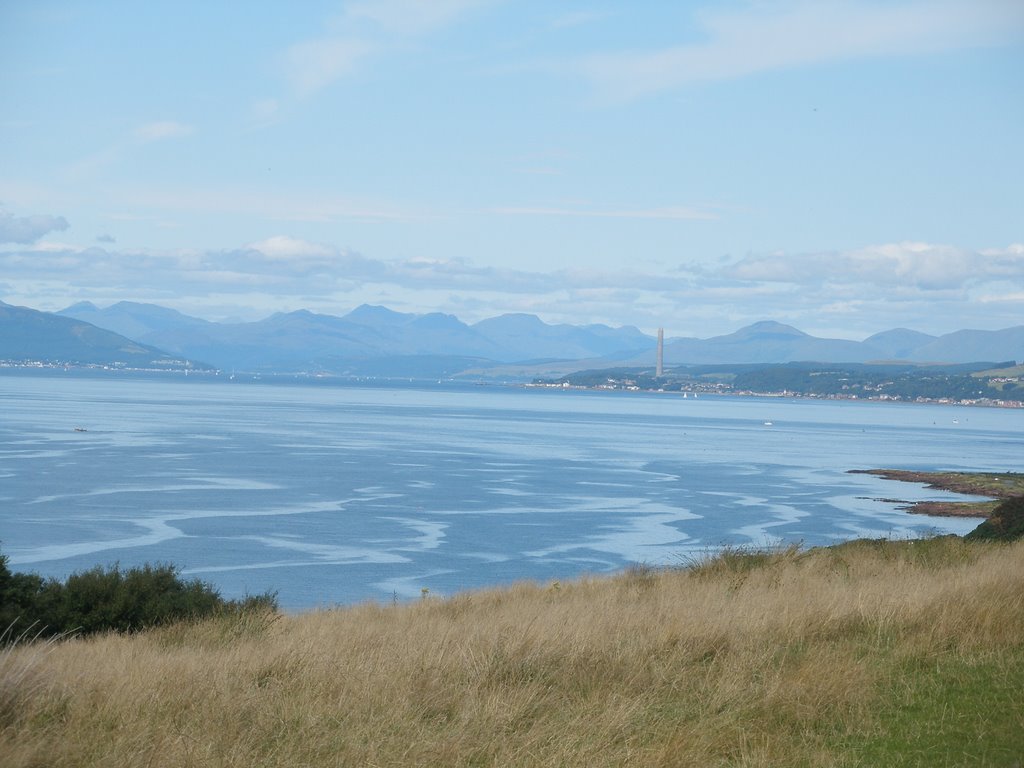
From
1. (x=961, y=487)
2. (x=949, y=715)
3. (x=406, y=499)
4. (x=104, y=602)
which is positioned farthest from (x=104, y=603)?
(x=961, y=487)

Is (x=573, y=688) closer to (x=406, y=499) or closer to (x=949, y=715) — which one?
(x=949, y=715)

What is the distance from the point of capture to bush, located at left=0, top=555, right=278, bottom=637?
524 inches

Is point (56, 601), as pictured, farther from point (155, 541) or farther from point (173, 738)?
point (155, 541)

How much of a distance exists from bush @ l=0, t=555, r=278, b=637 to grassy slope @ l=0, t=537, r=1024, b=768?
206 centimetres

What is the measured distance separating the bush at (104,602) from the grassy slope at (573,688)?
81.2 inches

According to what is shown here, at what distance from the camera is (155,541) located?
131 feet

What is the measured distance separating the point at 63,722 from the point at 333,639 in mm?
3628

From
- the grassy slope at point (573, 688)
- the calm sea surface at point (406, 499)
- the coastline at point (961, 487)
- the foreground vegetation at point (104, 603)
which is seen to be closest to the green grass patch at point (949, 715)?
the grassy slope at point (573, 688)

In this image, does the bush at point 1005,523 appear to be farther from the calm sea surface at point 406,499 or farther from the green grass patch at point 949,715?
the green grass patch at point 949,715

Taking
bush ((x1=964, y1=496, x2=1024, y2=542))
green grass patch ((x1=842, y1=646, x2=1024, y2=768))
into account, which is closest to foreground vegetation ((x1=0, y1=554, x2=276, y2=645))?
green grass patch ((x1=842, y1=646, x2=1024, y2=768))

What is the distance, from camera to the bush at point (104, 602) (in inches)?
524

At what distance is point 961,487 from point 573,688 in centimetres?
6565

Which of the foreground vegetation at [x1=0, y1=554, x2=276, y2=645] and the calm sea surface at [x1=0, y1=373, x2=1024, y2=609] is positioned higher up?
the foreground vegetation at [x1=0, y1=554, x2=276, y2=645]

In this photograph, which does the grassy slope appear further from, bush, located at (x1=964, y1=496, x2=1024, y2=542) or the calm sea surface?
the calm sea surface
